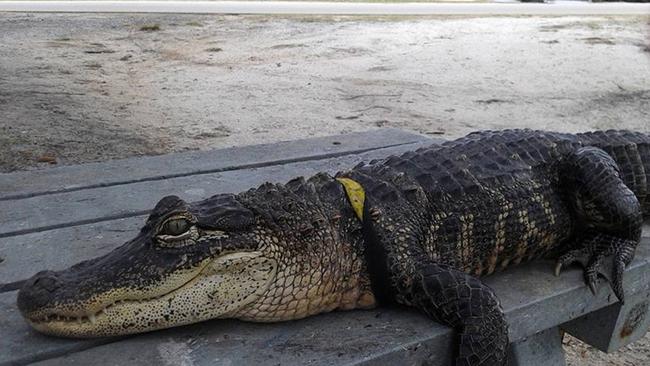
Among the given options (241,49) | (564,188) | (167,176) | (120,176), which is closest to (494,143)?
(564,188)

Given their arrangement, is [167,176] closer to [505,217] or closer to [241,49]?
[505,217]

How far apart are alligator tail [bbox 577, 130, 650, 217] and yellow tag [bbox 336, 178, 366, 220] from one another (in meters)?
0.99

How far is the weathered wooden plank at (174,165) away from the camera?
270 cm

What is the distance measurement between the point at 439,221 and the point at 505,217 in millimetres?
251

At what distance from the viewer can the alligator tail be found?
2.54 metres

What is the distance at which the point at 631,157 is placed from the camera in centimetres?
257

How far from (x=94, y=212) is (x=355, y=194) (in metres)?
0.96

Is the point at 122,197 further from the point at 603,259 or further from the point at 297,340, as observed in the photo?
the point at 603,259

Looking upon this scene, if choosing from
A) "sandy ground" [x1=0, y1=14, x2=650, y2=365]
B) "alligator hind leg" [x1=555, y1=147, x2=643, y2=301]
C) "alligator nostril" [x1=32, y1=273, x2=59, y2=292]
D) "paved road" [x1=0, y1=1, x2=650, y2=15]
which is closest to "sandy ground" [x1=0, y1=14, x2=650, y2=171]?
"sandy ground" [x1=0, y1=14, x2=650, y2=365]

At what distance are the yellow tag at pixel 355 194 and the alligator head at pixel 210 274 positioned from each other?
0.05 metres

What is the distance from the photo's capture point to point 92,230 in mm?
2234

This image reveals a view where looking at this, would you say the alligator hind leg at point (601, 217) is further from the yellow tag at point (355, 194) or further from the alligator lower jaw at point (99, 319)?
the alligator lower jaw at point (99, 319)

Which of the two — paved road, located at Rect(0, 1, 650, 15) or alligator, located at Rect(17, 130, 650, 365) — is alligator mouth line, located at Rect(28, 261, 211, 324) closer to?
alligator, located at Rect(17, 130, 650, 365)

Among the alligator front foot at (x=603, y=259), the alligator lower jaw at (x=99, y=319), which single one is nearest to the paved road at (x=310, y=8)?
the alligator front foot at (x=603, y=259)
